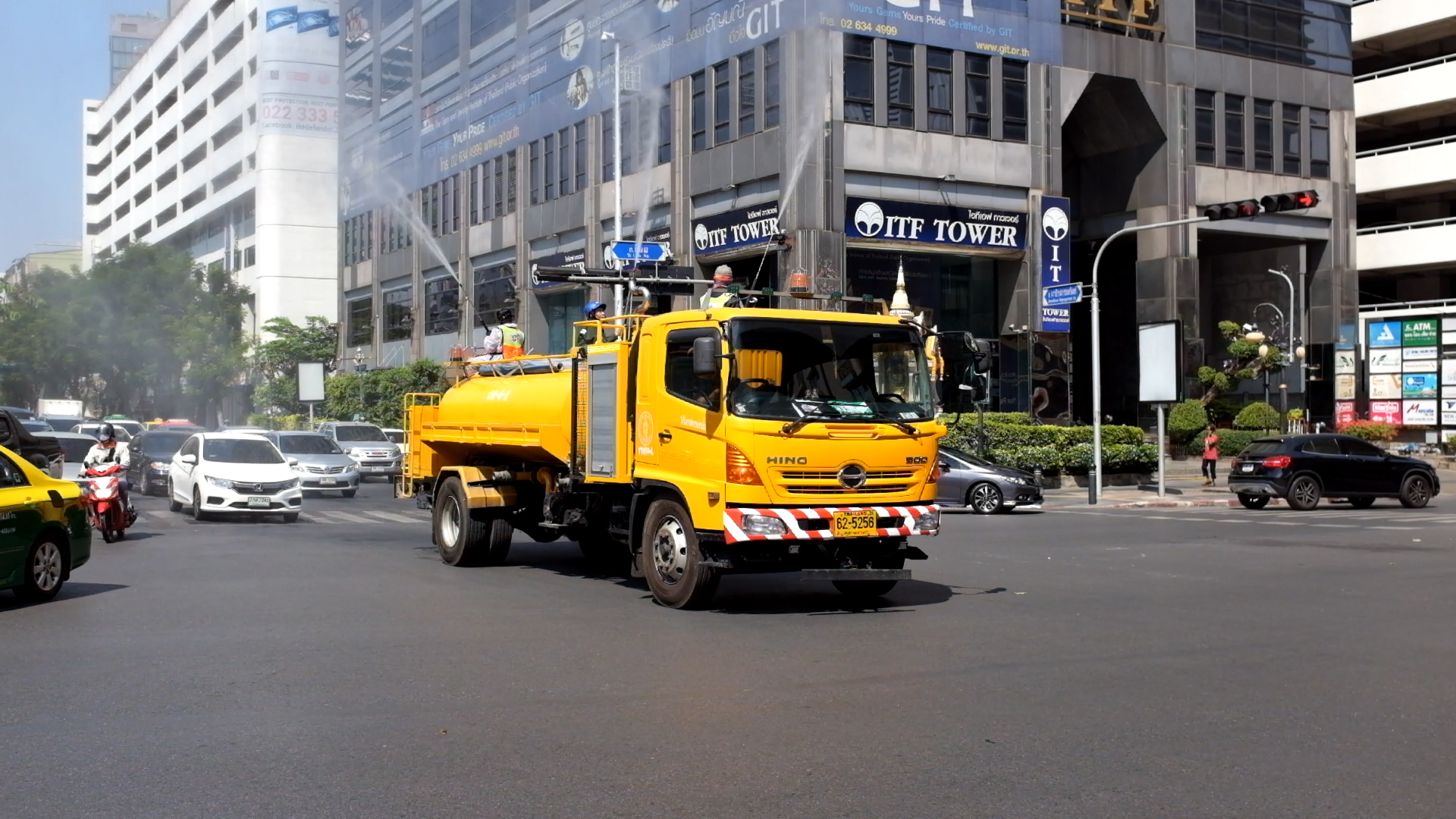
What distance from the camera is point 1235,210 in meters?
25.4

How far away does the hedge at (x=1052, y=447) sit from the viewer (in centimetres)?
3678

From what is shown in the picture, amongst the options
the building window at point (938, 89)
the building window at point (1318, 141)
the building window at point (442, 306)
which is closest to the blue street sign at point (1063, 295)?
the building window at point (938, 89)

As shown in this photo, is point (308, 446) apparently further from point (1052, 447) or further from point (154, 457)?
point (1052, 447)

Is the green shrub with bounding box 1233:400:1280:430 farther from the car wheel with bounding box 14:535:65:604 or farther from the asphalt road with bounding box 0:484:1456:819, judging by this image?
the car wheel with bounding box 14:535:65:604

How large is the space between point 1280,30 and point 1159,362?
2216 cm

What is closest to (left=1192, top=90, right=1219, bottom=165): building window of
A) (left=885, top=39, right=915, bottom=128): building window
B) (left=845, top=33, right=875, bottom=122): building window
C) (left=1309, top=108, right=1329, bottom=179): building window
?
(left=1309, top=108, right=1329, bottom=179): building window

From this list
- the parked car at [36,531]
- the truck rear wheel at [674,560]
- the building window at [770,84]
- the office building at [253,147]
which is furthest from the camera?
the office building at [253,147]

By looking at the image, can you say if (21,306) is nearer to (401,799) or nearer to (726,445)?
(726,445)

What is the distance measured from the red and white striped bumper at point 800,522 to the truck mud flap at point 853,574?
13.0 inches

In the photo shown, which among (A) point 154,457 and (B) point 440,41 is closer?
(A) point 154,457

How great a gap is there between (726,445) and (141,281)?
210 feet

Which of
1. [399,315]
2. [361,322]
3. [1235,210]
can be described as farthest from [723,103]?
[361,322]

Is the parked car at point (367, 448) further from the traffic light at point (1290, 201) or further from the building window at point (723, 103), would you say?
the traffic light at point (1290, 201)

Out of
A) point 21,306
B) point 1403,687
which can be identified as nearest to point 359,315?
point 21,306
